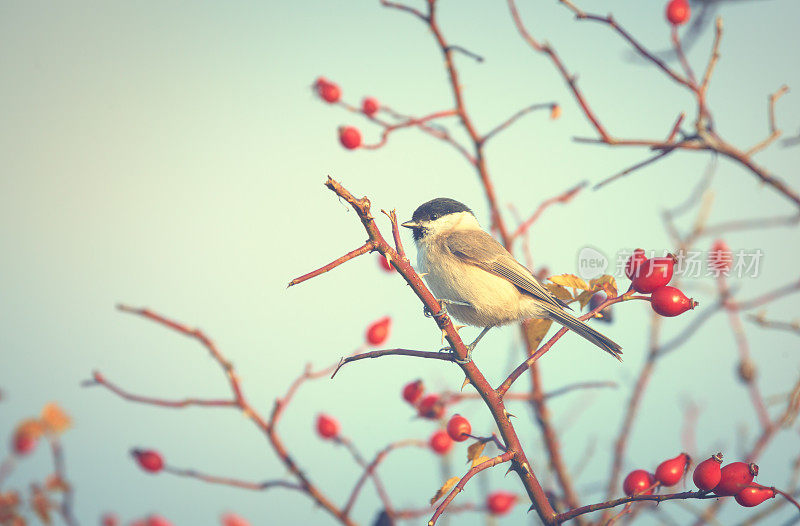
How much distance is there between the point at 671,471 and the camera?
5.44 ft

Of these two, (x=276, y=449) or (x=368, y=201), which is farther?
(x=276, y=449)

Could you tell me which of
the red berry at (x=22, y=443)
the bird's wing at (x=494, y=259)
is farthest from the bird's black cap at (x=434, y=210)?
the red berry at (x=22, y=443)

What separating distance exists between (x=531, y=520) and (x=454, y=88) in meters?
2.24

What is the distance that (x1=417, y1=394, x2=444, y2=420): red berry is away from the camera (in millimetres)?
2428

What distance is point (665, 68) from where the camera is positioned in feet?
7.59

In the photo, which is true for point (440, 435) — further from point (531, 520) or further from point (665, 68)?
point (665, 68)

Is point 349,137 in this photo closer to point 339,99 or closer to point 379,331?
point 339,99

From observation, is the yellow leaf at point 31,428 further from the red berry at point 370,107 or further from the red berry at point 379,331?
the red berry at point 370,107

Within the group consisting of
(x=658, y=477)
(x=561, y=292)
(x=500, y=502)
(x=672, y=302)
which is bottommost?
(x=500, y=502)

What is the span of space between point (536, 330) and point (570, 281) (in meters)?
0.23

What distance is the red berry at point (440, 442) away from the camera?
2.70 metres

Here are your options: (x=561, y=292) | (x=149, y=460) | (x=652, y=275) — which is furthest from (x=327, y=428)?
(x=652, y=275)

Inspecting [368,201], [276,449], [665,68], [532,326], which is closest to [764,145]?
[665,68]

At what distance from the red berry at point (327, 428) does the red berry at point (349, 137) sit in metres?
1.50
